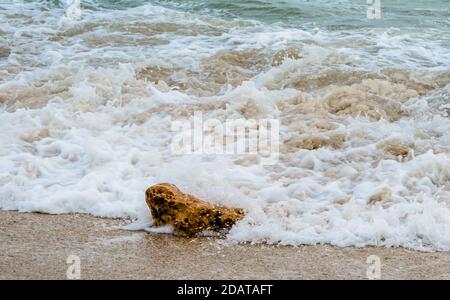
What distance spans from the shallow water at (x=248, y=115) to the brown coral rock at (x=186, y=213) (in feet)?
0.39

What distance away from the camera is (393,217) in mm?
4406

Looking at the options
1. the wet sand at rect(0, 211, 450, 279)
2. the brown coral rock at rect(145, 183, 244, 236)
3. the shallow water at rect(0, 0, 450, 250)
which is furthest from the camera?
the shallow water at rect(0, 0, 450, 250)

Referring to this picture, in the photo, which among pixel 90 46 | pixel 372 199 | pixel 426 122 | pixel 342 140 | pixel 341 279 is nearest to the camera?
pixel 341 279

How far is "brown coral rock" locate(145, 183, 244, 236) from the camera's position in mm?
4301

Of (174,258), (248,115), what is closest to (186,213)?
(174,258)

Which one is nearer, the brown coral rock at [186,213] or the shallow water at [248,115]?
the brown coral rock at [186,213]

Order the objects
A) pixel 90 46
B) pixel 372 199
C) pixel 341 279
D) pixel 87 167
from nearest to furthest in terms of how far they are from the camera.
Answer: pixel 341 279 → pixel 372 199 → pixel 87 167 → pixel 90 46

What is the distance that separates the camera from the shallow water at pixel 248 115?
4.67 meters

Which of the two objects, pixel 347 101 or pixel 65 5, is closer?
pixel 347 101

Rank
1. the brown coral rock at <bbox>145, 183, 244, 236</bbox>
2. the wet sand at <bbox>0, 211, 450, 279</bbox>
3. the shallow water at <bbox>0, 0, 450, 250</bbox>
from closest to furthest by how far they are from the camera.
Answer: the wet sand at <bbox>0, 211, 450, 279</bbox>
the brown coral rock at <bbox>145, 183, 244, 236</bbox>
the shallow water at <bbox>0, 0, 450, 250</bbox>

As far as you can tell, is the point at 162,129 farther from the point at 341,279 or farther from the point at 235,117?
the point at 341,279

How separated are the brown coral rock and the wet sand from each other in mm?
112
